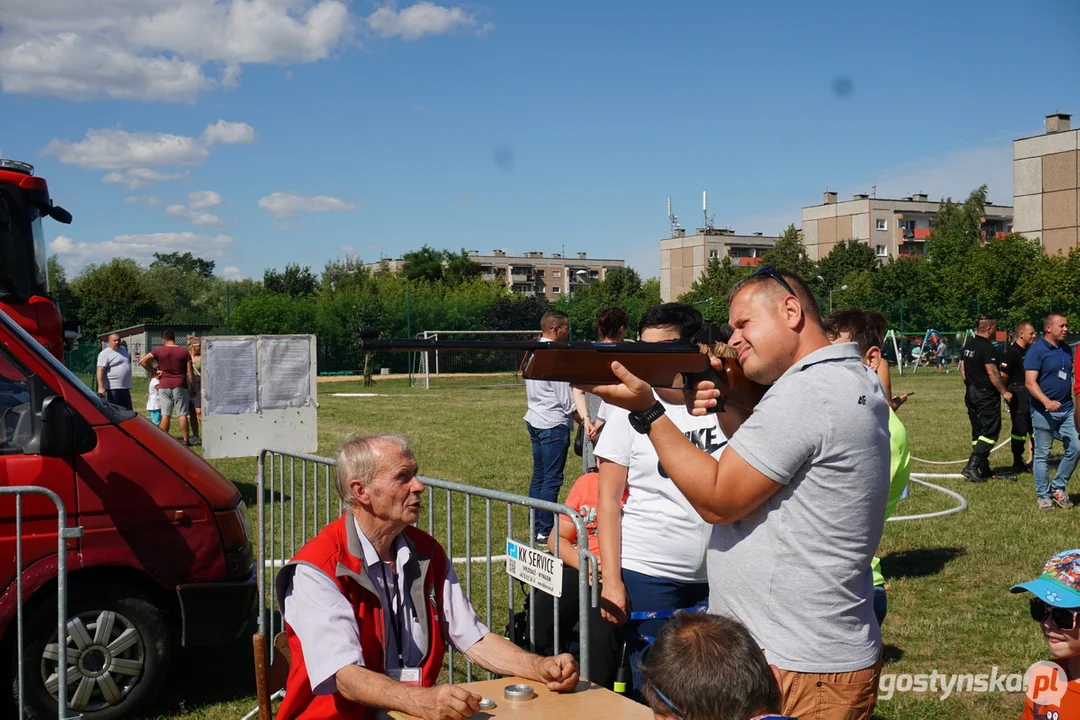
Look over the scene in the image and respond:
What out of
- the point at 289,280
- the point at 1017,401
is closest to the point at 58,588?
the point at 1017,401

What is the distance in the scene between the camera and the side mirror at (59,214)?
385 inches

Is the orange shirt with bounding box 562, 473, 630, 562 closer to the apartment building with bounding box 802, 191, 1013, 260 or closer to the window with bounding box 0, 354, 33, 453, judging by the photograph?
the window with bounding box 0, 354, 33, 453

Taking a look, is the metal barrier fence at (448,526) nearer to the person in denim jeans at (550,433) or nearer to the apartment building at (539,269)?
the person in denim jeans at (550,433)

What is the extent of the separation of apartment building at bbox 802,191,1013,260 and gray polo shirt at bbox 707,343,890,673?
110 m

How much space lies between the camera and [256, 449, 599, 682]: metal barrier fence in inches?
137

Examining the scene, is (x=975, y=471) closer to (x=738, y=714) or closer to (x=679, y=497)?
(x=679, y=497)

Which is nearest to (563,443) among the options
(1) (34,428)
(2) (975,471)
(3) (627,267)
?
(1) (34,428)

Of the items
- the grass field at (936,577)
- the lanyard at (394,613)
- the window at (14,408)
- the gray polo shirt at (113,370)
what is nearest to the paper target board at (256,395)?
the grass field at (936,577)

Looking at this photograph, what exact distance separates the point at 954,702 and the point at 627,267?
107m

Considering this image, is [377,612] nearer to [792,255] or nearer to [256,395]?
[256,395]

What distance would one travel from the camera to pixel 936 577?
7.85 m

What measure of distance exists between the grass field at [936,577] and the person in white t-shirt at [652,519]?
4.06 feet

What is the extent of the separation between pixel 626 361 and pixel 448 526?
57.1 inches

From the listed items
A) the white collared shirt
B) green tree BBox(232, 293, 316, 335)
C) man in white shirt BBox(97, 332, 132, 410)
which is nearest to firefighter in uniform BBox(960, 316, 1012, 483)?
the white collared shirt
